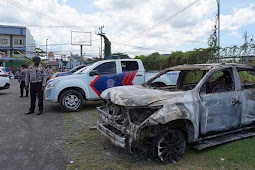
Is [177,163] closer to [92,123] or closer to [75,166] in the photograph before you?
[75,166]

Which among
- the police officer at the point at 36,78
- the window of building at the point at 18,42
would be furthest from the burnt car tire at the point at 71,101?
the window of building at the point at 18,42

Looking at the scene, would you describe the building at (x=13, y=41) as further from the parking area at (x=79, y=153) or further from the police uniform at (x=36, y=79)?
the parking area at (x=79, y=153)

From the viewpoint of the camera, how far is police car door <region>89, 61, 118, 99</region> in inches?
330

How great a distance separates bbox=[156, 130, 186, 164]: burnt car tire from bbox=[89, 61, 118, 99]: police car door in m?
4.86

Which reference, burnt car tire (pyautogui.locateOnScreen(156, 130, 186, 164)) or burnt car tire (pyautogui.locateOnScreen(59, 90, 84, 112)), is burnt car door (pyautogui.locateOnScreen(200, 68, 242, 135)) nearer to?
burnt car tire (pyautogui.locateOnScreen(156, 130, 186, 164))

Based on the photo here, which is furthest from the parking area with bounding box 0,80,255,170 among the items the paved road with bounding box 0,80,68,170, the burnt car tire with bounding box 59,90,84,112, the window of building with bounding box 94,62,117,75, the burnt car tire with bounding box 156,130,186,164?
the window of building with bounding box 94,62,117,75

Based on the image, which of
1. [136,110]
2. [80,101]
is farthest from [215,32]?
[136,110]

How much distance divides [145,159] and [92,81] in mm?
4852

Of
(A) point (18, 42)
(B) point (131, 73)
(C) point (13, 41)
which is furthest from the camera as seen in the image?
(A) point (18, 42)

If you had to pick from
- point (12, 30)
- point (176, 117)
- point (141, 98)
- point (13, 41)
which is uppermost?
point (12, 30)

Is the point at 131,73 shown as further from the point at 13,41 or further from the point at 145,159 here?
the point at 13,41

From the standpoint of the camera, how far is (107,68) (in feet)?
28.6

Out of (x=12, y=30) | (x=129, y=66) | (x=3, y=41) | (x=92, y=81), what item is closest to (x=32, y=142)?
(x=92, y=81)

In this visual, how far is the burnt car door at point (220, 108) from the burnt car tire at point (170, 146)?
20.6 inches
